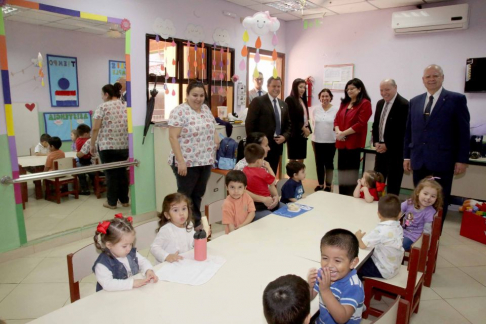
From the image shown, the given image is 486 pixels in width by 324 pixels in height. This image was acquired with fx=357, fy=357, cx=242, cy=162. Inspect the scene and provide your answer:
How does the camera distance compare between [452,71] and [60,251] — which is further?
[452,71]

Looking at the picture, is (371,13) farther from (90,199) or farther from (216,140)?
(90,199)

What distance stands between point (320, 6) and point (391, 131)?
7.81ft

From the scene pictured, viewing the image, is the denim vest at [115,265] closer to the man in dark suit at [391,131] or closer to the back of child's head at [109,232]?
the back of child's head at [109,232]

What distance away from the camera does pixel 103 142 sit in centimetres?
366

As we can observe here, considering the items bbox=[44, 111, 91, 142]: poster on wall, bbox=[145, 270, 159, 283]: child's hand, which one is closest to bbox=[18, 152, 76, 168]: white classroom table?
bbox=[44, 111, 91, 142]: poster on wall

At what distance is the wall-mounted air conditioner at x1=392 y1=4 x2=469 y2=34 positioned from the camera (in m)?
4.49

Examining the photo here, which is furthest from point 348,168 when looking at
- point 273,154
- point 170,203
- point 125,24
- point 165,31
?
point 125,24

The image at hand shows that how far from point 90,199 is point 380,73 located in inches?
171

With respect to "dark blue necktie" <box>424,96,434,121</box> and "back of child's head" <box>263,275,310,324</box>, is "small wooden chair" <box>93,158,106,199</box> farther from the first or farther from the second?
"dark blue necktie" <box>424,96,434,121</box>

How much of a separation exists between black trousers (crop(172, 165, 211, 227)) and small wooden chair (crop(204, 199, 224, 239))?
31.0 inches

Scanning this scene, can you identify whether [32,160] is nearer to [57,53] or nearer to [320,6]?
[57,53]

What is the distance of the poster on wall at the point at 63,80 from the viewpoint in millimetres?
3160

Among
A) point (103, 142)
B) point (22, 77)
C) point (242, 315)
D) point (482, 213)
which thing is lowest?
point (482, 213)

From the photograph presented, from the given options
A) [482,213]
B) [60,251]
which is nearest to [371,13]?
[482,213]
